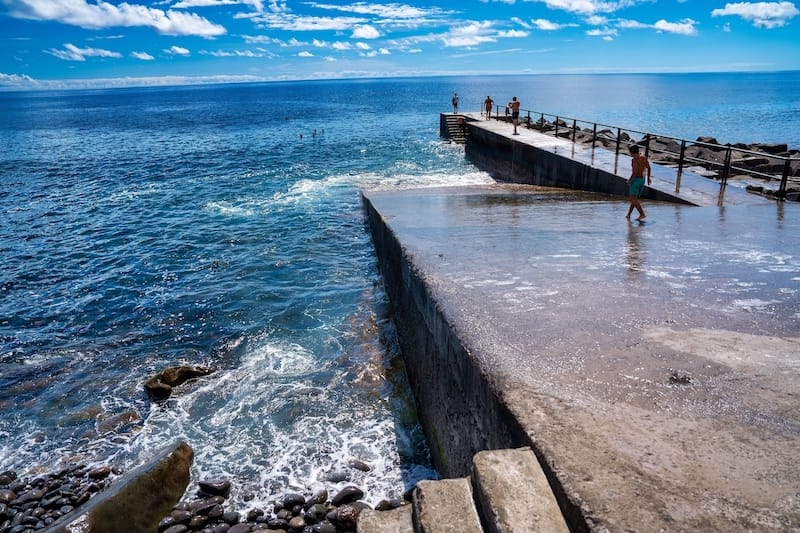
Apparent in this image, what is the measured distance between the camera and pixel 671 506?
2512mm

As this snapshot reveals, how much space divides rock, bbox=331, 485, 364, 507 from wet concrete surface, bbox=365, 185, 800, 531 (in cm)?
212

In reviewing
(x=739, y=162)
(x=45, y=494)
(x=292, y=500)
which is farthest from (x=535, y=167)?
(x=45, y=494)

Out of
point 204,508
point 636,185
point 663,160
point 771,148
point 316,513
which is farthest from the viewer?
point 771,148

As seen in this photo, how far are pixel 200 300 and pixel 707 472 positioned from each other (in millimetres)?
10253

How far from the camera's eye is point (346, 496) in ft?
17.6

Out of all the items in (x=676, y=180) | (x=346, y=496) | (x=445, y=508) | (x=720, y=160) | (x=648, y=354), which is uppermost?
(x=720, y=160)

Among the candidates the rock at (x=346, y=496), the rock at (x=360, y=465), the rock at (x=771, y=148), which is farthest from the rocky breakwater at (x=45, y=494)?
the rock at (x=771, y=148)

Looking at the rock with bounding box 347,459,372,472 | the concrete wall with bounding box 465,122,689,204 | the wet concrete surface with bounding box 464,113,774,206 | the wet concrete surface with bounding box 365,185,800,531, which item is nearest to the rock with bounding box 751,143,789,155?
the wet concrete surface with bounding box 464,113,774,206

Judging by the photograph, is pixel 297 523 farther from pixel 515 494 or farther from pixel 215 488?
pixel 515 494

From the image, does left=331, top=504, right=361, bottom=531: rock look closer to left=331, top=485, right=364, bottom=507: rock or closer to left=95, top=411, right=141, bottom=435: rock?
left=331, top=485, right=364, bottom=507: rock

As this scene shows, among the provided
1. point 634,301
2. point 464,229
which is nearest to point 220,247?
point 464,229

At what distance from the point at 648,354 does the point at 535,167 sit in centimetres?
1616

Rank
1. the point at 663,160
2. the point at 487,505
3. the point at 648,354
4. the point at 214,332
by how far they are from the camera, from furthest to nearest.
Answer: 1. the point at 663,160
2. the point at 214,332
3. the point at 648,354
4. the point at 487,505

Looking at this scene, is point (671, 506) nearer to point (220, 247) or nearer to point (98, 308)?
point (98, 308)
